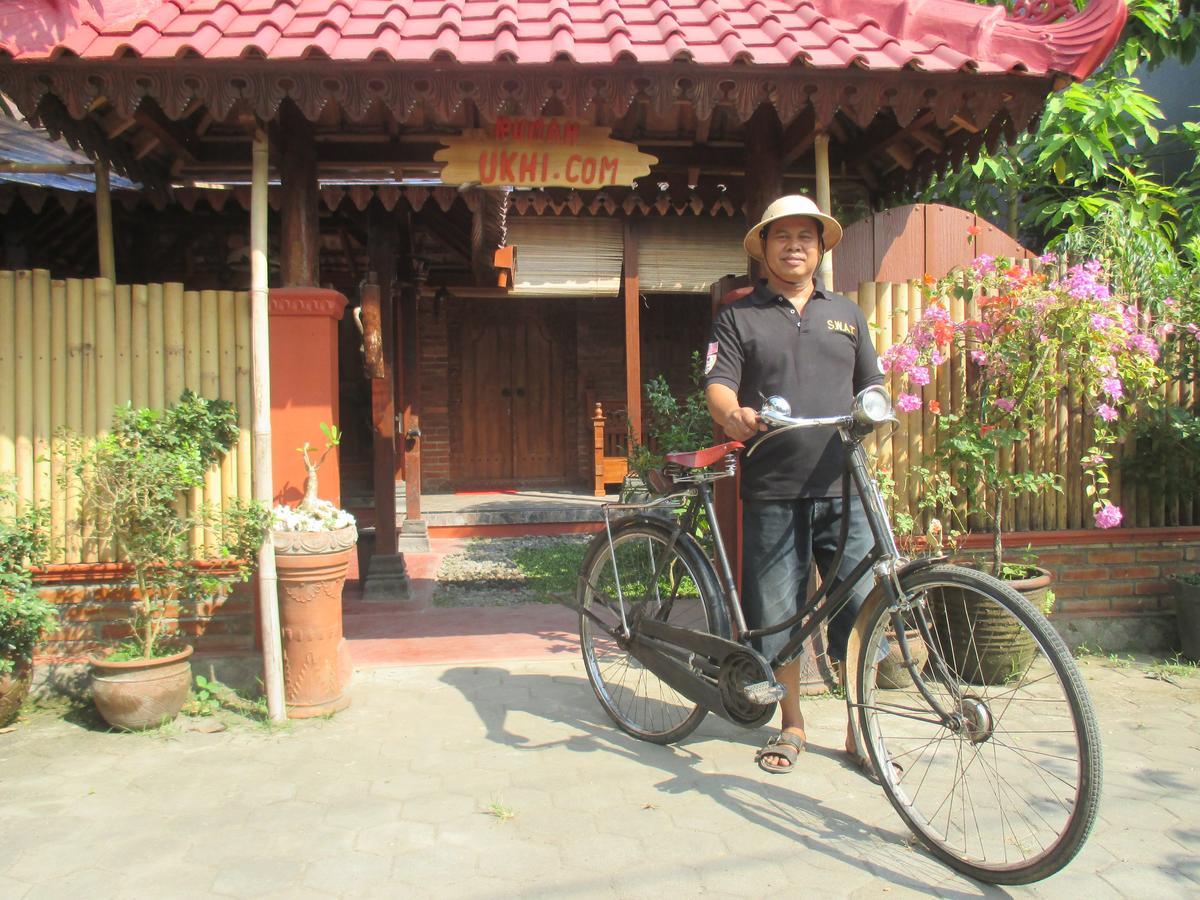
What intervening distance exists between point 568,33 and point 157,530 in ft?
9.11

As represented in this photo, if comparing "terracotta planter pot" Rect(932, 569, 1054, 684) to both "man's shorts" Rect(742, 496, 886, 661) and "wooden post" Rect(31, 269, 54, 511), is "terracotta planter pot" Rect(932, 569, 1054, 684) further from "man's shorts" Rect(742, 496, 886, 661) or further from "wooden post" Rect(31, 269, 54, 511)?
"wooden post" Rect(31, 269, 54, 511)

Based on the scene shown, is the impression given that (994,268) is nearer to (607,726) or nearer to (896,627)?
(896,627)

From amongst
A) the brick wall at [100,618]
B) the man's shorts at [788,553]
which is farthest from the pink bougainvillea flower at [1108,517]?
the brick wall at [100,618]

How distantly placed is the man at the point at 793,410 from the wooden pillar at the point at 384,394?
3.92 m

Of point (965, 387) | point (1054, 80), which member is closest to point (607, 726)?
point (965, 387)

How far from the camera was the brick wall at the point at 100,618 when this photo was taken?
4074 mm

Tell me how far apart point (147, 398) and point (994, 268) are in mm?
4058

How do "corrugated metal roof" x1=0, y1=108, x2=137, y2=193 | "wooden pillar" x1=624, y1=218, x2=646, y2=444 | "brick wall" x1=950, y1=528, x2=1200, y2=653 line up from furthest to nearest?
"wooden pillar" x1=624, y1=218, x2=646, y2=444 → "corrugated metal roof" x1=0, y1=108, x2=137, y2=193 → "brick wall" x1=950, y1=528, x2=1200, y2=653

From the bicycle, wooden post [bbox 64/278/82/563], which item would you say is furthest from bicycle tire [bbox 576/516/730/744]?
wooden post [bbox 64/278/82/563]

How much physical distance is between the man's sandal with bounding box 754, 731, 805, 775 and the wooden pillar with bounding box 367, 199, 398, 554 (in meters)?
4.15

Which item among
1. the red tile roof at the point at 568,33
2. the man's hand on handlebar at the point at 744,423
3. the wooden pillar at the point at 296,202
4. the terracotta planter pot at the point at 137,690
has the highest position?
the red tile roof at the point at 568,33

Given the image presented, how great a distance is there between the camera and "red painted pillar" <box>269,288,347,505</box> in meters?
4.19

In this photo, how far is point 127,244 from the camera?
7043 mm

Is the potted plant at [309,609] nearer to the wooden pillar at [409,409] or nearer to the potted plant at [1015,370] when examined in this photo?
the potted plant at [1015,370]
